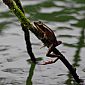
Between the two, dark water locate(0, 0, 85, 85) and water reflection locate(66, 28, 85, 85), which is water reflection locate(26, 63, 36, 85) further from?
water reflection locate(66, 28, 85, 85)

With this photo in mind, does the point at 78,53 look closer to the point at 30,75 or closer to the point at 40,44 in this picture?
the point at 40,44

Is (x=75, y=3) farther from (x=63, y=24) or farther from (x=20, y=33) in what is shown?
(x=20, y=33)

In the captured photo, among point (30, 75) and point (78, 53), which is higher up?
point (30, 75)

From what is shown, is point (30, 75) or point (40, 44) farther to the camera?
point (40, 44)

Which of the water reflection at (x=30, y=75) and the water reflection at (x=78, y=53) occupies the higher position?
the water reflection at (x=30, y=75)

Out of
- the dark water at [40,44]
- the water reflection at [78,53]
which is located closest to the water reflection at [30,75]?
the dark water at [40,44]

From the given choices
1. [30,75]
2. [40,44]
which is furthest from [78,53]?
[30,75]

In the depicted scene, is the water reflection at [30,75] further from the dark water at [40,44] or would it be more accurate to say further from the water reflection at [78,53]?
the water reflection at [78,53]

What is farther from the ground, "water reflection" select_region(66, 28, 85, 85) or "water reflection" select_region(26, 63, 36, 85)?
"water reflection" select_region(26, 63, 36, 85)

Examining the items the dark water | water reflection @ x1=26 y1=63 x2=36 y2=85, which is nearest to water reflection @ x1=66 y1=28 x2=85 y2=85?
the dark water

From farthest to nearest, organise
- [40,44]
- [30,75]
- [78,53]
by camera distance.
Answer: [40,44]
[78,53]
[30,75]
